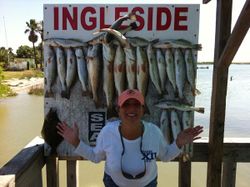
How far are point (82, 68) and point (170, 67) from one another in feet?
2.26

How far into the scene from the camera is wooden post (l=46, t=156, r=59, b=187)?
2895 millimetres

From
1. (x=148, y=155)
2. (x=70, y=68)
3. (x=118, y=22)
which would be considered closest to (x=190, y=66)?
(x=118, y=22)

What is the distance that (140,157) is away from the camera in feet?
6.46

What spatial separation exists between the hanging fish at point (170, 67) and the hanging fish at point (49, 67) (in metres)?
0.89

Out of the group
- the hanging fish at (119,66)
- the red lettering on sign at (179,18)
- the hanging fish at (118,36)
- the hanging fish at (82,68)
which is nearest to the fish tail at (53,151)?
the hanging fish at (82,68)

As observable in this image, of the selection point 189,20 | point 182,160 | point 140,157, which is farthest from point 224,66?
point 140,157

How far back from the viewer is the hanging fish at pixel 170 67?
2.77 m

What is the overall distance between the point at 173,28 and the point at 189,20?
140 millimetres

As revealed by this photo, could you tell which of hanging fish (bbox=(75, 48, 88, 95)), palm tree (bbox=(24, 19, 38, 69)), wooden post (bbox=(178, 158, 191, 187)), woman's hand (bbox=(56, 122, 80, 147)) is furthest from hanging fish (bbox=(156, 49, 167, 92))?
palm tree (bbox=(24, 19, 38, 69))

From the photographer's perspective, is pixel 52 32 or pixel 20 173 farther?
pixel 52 32

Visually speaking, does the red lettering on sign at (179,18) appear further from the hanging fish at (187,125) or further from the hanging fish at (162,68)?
the hanging fish at (187,125)

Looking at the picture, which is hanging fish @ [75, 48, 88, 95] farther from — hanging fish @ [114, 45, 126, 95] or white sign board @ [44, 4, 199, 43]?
hanging fish @ [114, 45, 126, 95]

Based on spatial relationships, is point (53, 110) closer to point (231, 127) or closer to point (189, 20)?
point (189, 20)

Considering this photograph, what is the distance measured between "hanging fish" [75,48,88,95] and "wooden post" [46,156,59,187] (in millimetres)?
639
